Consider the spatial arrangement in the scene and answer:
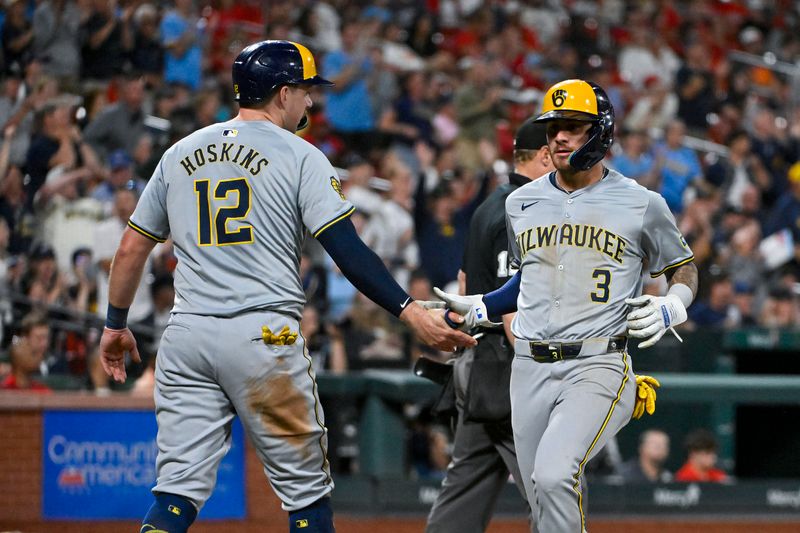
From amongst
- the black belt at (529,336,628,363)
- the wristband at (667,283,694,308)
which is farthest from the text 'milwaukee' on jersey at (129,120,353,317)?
the wristband at (667,283,694,308)

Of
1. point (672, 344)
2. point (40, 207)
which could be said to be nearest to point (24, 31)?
point (40, 207)

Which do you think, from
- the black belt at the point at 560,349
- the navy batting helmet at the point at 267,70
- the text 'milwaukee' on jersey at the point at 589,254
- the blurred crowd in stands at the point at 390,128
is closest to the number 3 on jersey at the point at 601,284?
the text 'milwaukee' on jersey at the point at 589,254

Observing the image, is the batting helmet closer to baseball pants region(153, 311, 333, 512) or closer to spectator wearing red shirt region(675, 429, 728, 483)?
baseball pants region(153, 311, 333, 512)

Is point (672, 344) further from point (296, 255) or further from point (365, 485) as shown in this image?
point (296, 255)

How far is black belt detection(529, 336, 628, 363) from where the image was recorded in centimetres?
488

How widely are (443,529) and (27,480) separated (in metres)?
3.46

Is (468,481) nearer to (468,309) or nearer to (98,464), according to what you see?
(468,309)

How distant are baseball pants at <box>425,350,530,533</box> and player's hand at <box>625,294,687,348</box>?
1.10 metres

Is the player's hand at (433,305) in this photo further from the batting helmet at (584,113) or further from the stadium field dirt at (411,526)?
the stadium field dirt at (411,526)

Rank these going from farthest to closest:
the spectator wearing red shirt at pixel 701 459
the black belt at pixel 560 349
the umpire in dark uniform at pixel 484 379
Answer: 1. the spectator wearing red shirt at pixel 701 459
2. the umpire in dark uniform at pixel 484 379
3. the black belt at pixel 560 349

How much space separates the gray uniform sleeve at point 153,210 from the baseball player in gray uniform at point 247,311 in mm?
48

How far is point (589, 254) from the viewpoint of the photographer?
4.91m

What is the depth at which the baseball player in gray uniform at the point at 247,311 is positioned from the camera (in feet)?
14.9

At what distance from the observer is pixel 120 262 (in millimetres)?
4773
